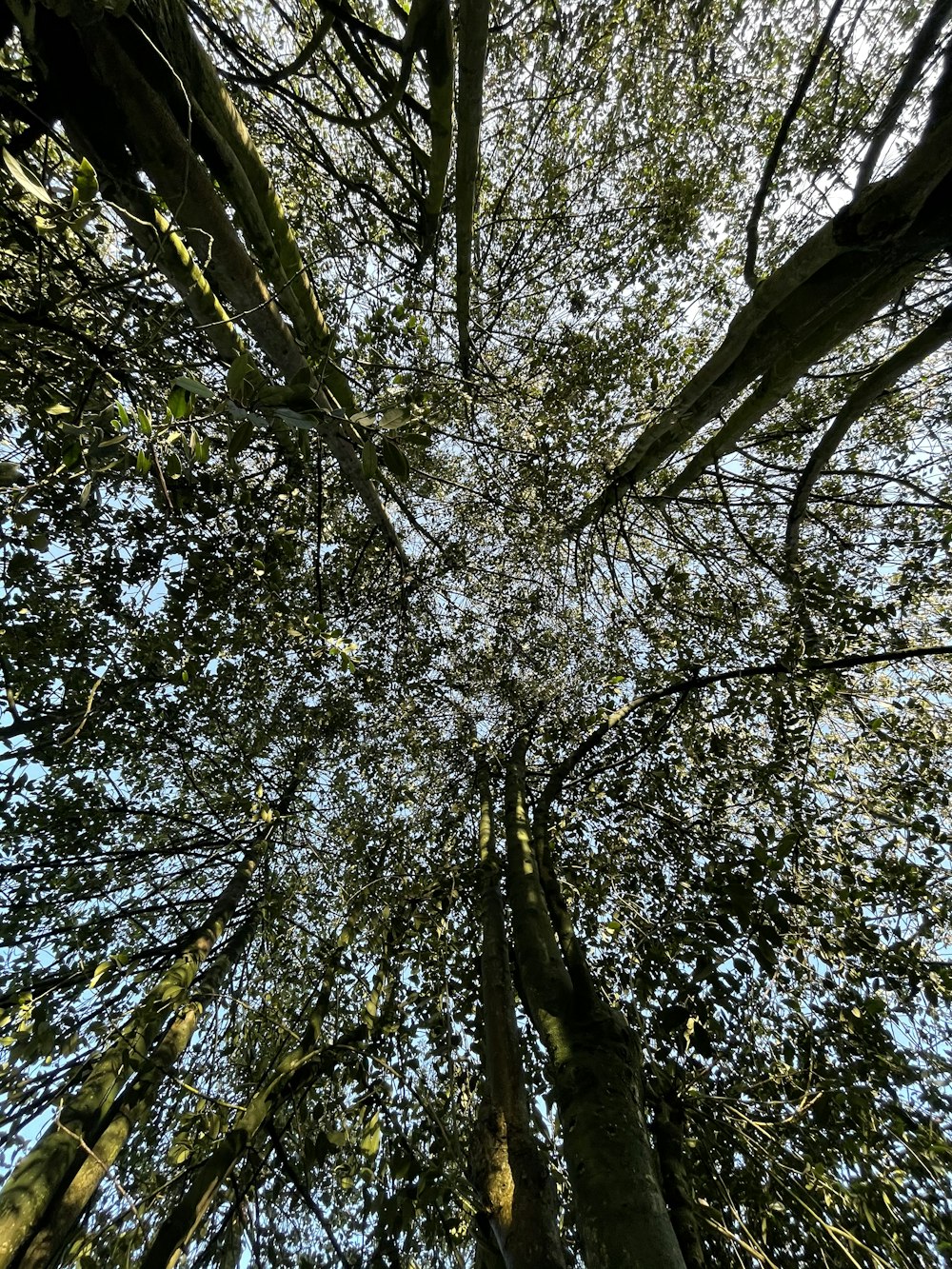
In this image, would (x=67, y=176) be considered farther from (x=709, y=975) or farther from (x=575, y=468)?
(x=709, y=975)

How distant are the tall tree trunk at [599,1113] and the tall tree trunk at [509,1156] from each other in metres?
0.28

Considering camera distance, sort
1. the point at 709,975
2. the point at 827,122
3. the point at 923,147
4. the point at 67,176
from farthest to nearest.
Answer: the point at 827,122, the point at 67,176, the point at 709,975, the point at 923,147

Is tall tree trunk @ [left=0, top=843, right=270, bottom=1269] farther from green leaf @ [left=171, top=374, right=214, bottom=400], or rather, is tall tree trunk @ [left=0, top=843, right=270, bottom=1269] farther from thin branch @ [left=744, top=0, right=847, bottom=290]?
thin branch @ [left=744, top=0, right=847, bottom=290]

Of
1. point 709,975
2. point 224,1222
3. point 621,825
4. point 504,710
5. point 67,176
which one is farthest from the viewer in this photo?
point 504,710

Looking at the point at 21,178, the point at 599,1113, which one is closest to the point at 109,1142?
the point at 599,1113

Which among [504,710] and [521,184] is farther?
[504,710]

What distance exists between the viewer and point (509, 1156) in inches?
84.4

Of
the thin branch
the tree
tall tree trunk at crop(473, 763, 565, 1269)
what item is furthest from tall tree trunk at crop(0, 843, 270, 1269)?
the thin branch

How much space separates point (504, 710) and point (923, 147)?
18.5ft

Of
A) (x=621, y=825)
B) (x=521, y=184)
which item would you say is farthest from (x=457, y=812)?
(x=521, y=184)

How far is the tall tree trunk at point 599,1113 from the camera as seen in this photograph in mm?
1528

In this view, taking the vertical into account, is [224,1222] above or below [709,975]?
below

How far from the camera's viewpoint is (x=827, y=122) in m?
4.25

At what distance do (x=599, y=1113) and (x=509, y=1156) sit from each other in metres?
0.63
